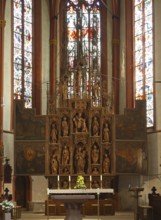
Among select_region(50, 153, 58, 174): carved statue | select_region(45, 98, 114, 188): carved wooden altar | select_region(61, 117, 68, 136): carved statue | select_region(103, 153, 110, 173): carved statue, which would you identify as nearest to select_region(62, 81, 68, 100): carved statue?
select_region(45, 98, 114, 188): carved wooden altar

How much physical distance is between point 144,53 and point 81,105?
18.6 feet

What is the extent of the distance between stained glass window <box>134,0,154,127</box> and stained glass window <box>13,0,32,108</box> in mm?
5926

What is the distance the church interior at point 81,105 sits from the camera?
28062mm

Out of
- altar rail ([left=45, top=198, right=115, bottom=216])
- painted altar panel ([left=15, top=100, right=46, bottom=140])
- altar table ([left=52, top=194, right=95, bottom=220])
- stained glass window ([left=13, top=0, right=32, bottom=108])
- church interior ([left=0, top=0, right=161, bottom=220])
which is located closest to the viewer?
altar table ([left=52, top=194, right=95, bottom=220])

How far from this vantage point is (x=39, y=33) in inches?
1324

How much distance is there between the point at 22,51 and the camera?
3250 centimetres

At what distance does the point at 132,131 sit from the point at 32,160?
5.02 m

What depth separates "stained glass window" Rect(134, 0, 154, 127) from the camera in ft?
102

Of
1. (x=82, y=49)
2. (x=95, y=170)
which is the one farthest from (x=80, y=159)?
(x=82, y=49)

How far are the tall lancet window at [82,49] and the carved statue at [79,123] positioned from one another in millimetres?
1004

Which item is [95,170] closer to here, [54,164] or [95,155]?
[95,155]

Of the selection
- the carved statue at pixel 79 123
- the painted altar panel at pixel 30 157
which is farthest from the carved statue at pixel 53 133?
the carved statue at pixel 79 123

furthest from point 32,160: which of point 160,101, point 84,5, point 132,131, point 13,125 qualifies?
point 84,5

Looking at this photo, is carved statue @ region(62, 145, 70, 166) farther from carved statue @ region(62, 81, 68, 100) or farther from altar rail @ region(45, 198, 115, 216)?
carved statue @ region(62, 81, 68, 100)
